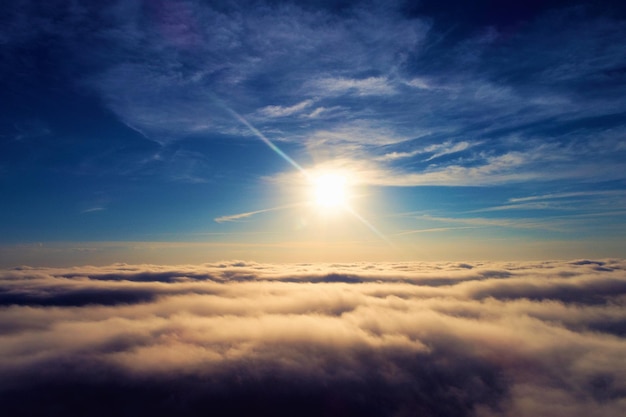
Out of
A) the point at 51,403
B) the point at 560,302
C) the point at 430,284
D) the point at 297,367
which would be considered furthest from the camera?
the point at 430,284

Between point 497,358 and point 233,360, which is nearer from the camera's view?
point 233,360

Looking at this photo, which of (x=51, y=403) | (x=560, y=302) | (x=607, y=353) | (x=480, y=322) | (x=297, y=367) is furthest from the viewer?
(x=560, y=302)

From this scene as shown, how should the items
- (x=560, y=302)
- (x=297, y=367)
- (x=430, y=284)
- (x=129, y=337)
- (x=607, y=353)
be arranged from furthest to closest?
1. (x=430, y=284)
2. (x=560, y=302)
3. (x=129, y=337)
4. (x=607, y=353)
5. (x=297, y=367)

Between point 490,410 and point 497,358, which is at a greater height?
point 497,358

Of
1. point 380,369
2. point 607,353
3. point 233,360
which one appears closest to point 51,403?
point 233,360

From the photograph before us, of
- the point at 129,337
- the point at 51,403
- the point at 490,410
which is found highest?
the point at 129,337

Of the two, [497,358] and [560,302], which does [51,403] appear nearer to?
[497,358]

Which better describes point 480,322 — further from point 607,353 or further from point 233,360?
point 233,360

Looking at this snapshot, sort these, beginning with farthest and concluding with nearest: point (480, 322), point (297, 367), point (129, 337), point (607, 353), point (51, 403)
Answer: point (480, 322)
point (129, 337)
point (607, 353)
point (297, 367)
point (51, 403)

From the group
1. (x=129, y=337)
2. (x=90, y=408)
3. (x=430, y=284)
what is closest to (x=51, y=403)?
(x=90, y=408)
